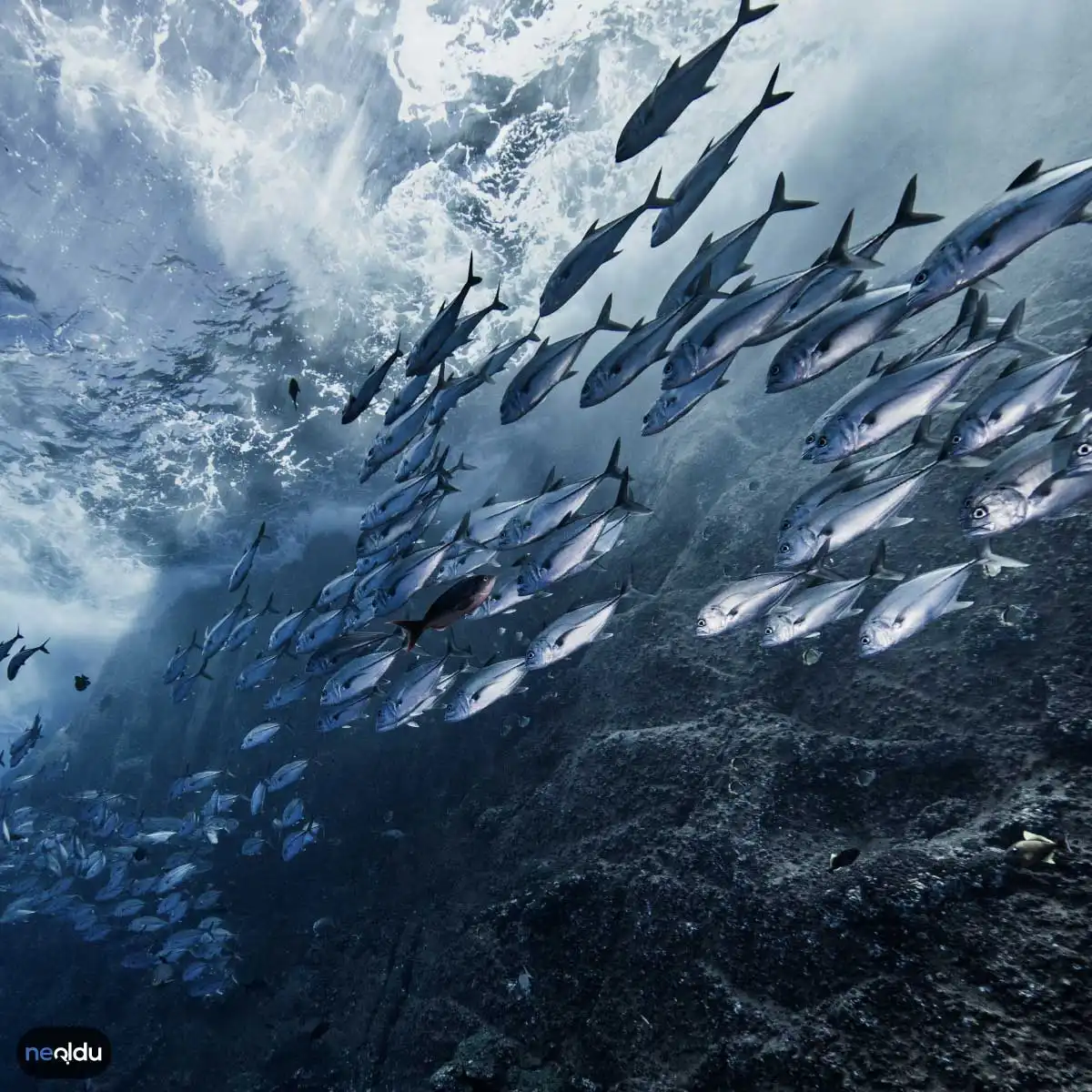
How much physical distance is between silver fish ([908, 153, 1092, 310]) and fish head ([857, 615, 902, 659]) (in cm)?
177

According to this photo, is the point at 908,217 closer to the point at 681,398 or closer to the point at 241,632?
the point at 681,398

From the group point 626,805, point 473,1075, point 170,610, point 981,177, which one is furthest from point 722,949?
point 170,610

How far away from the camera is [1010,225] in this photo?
6.82 feet

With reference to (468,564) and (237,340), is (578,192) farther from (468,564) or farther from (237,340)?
(468,564)

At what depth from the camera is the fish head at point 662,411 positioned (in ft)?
11.1

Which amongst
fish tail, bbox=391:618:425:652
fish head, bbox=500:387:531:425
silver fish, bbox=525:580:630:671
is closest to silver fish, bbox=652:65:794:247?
fish head, bbox=500:387:531:425

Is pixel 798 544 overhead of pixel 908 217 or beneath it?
beneath

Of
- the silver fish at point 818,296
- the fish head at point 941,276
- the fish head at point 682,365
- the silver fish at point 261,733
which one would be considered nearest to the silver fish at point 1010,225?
the fish head at point 941,276

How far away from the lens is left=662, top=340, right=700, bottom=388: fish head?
2.93 m

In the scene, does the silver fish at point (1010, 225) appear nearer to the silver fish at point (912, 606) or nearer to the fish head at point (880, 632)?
the silver fish at point (912, 606)

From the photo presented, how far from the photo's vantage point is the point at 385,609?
4.95 metres

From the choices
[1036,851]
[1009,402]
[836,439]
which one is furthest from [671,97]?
[1036,851]

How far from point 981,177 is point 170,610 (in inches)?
1427

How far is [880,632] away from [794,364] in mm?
1689
